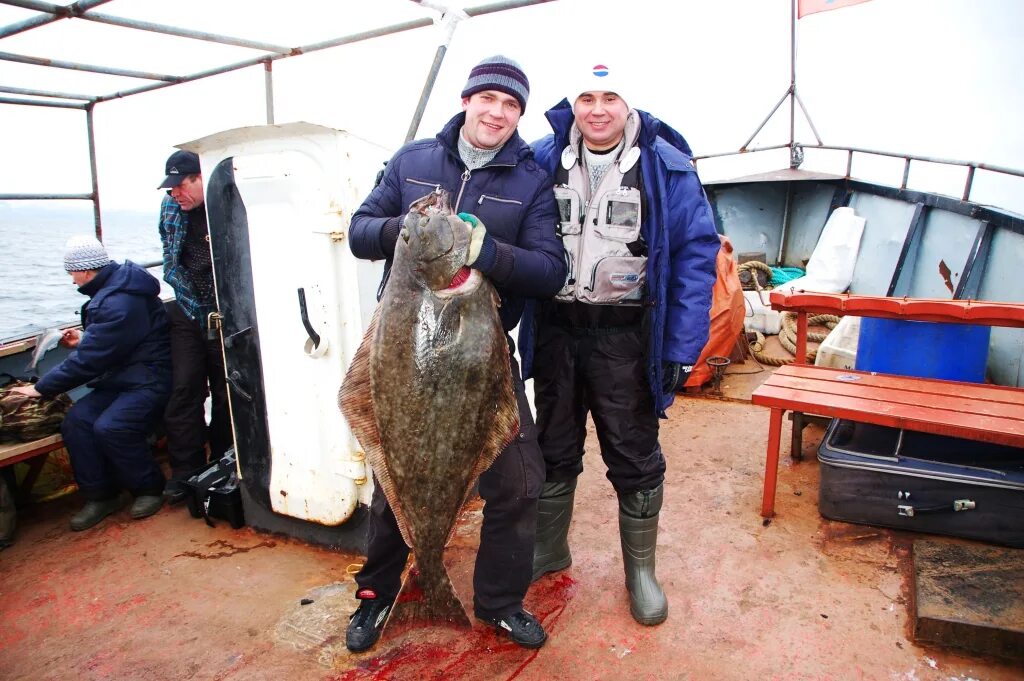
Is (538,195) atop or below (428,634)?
atop

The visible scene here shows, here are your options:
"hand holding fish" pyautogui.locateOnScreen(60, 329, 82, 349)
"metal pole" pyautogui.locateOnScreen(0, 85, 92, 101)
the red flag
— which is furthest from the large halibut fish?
the red flag

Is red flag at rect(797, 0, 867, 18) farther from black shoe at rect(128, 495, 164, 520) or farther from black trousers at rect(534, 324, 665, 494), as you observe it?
black shoe at rect(128, 495, 164, 520)

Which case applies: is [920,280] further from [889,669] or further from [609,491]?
[889,669]

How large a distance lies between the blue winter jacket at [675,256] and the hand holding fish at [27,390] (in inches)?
A: 169

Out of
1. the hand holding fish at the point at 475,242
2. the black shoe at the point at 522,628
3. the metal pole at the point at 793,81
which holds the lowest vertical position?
the black shoe at the point at 522,628

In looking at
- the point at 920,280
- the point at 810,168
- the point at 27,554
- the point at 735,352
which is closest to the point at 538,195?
the point at 27,554

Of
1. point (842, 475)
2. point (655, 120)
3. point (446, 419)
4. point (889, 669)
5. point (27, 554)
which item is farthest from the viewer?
point (27, 554)

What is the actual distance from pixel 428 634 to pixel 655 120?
2551 millimetres

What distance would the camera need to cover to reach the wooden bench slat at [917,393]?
3465mm

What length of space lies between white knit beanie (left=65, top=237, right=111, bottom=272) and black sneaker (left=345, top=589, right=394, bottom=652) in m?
3.30

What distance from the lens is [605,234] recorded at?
2.86 metres

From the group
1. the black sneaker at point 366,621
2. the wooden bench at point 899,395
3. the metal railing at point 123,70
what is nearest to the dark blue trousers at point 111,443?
the metal railing at point 123,70

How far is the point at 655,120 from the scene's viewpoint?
2.91 meters

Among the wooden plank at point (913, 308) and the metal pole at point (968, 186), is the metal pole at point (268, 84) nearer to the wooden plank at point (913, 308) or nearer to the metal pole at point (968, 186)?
the wooden plank at point (913, 308)
